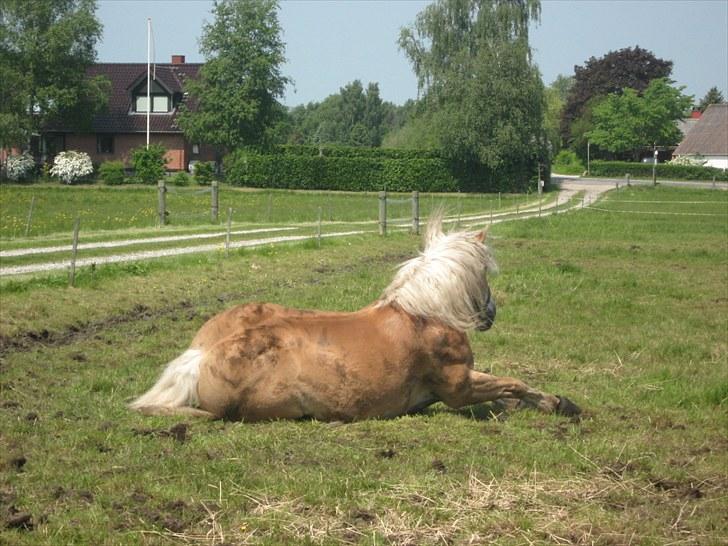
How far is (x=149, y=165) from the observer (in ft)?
206

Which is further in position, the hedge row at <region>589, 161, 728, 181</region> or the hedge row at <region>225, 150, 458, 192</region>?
the hedge row at <region>589, 161, 728, 181</region>

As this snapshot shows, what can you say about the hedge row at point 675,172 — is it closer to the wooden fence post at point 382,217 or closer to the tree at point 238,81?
the tree at point 238,81

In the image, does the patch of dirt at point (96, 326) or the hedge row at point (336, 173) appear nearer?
the patch of dirt at point (96, 326)

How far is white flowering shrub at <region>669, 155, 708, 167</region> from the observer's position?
8930cm

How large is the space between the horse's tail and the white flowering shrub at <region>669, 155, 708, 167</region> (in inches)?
3362

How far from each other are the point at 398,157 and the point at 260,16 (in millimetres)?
15460

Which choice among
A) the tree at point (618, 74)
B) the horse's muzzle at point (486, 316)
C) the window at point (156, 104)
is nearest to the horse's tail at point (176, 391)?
the horse's muzzle at point (486, 316)

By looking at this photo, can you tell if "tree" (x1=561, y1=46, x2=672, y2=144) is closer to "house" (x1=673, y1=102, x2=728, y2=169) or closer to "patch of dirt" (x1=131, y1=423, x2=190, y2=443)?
"house" (x1=673, y1=102, x2=728, y2=169)

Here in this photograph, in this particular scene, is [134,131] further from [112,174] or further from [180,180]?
[180,180]

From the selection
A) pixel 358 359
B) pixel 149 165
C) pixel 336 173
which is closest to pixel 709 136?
pixel 336 173

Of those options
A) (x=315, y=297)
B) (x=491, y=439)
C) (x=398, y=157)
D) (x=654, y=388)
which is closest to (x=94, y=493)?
(x=491, y=439)

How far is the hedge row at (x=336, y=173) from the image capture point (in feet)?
210

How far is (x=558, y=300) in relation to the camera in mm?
14758

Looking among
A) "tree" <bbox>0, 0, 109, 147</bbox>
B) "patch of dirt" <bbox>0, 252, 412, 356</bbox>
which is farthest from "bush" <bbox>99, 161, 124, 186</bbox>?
"patch of dirt" <bbox>0, 252, 412, 356</bbox>
